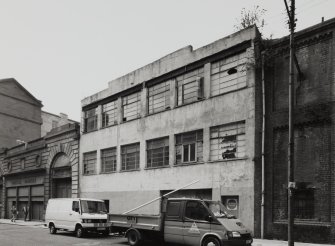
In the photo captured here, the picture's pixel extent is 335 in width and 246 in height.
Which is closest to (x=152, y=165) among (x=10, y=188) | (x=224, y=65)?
(x=224, y=65)

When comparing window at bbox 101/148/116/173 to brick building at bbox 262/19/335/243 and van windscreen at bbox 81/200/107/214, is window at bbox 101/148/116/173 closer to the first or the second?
van windscreen at bbox 81/200/107/214

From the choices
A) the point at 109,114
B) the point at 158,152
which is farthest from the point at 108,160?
the point at 158,152

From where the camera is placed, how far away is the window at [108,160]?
29.8m

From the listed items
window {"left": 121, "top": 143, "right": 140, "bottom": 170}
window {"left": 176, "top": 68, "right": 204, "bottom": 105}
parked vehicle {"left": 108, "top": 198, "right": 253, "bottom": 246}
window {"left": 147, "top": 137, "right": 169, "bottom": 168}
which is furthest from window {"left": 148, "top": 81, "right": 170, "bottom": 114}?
parked vehicle {"left": 108, "top": 198, "right": 253, "bottom": 246}

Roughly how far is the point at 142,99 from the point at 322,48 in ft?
42.3

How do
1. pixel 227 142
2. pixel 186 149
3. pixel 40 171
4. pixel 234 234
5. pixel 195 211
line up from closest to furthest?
pixel 234 234, pixel 195 211, pixel 227 142, pixel 186 149, pixel 40 171

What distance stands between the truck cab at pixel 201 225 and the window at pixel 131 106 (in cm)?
1296

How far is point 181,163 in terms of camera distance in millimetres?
23312

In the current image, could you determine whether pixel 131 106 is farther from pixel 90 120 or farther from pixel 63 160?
pixel 63 160

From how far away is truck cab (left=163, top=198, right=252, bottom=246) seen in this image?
13.7 m

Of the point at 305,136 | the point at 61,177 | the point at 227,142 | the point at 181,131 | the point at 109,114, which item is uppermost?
the point at 109,114

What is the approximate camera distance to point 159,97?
26.1 m

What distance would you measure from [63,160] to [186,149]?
15.7 m

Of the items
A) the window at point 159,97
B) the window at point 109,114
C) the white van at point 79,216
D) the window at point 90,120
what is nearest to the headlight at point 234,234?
the white van at point 79,216
